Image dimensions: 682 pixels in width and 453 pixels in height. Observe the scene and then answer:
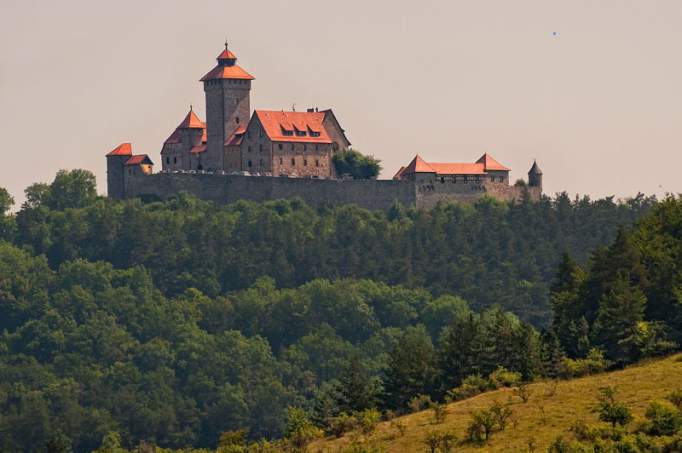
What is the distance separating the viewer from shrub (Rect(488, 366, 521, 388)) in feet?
282

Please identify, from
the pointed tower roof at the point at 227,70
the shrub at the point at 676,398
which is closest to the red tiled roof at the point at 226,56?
the pointed tower roof at the point at 227,70

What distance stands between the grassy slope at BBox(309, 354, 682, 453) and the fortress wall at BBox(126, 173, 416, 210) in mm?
72006

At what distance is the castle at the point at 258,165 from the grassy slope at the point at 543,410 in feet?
233

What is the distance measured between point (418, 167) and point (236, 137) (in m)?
11.8

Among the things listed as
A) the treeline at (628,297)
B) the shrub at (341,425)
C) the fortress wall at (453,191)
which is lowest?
the shrub at (341,425)

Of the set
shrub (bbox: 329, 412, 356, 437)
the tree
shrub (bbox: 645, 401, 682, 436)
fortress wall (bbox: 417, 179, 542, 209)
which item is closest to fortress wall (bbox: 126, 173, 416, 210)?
fortress wall (bbox: 417, 179, 542, 209)

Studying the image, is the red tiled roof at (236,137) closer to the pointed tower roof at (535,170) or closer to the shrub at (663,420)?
the pointed tower roof at (535,170)

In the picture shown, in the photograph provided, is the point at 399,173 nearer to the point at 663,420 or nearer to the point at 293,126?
the point at 293,126

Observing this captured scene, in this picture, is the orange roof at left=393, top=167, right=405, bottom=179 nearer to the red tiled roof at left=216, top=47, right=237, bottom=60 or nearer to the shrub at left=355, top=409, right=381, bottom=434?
the red tiled roof at left=216, top=47, right=237, bottom=60

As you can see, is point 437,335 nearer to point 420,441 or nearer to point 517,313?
point 517,313

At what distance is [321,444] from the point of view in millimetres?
81312

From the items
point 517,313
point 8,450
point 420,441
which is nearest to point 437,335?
point 517,313

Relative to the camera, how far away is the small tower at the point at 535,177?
541 feet

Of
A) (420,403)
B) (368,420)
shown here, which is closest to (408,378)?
(420,403)
